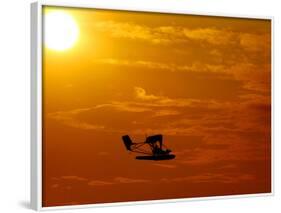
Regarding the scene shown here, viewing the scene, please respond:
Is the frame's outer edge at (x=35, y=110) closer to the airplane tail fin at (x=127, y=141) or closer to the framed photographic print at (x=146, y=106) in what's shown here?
the framed photographic print at (x=146, y=106)

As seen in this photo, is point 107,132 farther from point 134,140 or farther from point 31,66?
point 31,66

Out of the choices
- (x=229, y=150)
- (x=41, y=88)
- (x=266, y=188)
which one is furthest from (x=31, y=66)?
(x=266, y=188)

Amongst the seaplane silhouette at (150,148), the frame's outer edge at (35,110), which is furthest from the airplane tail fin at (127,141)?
the frame's outer edge at (35,110)

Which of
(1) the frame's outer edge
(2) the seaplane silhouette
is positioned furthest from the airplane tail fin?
(1) the frame's outer edge

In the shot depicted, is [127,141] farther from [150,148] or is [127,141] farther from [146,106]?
[146,106]

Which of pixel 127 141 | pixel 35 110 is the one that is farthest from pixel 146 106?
pixel 35 110

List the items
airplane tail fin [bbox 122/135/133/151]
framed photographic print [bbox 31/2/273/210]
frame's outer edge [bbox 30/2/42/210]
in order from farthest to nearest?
airplane tail fin [bbox 122/135/133/151]
framed photographic print [bbox 31/2/273/210]
frame's outer edge [bbox 30/2/42/210]

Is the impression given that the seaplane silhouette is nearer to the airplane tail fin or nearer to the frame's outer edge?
the airplane tail fin
